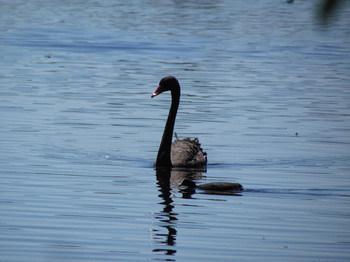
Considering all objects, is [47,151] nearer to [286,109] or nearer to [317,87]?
[286,109]

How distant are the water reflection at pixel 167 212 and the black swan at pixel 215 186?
27 cm

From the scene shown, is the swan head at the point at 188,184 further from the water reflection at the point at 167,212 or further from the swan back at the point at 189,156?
the swan back at the point at 189,156

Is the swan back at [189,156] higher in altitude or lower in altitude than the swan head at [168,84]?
lower

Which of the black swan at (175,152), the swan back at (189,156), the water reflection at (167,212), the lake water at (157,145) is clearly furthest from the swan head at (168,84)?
the water reflection at (167,212)

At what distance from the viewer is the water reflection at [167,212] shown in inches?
265

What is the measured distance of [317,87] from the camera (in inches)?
810

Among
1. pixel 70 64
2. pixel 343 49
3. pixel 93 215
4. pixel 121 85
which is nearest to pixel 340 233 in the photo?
pixel 93 215

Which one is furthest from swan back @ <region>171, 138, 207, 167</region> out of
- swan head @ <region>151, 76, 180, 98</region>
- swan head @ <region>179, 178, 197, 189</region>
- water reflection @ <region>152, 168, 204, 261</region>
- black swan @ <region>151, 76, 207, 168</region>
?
swan head @ <region>179, 178, 197, 189</region>

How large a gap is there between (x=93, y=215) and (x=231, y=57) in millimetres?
20631

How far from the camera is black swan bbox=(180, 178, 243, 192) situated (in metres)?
9.36

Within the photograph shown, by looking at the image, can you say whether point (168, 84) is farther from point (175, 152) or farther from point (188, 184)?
point (188, 184)

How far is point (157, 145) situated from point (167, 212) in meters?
4.95

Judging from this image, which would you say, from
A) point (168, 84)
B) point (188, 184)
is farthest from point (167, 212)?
point (168, 84)

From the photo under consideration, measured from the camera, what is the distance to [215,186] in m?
9.40
